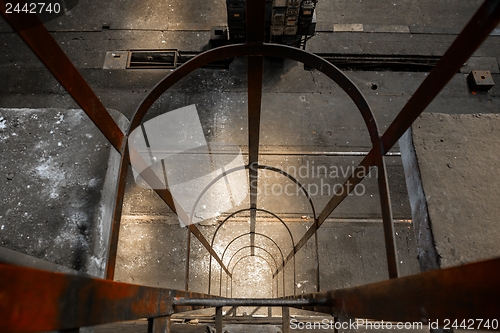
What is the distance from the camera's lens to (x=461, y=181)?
3.32 m

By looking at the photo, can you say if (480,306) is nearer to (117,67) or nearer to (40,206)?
(40,206)

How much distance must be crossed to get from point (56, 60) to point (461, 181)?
363 cm

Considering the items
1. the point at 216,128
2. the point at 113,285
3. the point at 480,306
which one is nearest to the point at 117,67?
the point at 216,128

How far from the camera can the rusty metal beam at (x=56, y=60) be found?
1.32 m

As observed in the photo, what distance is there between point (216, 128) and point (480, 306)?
27.1 feet

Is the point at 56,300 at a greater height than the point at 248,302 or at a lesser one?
lesser


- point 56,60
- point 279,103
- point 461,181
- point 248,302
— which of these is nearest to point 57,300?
point 56,60

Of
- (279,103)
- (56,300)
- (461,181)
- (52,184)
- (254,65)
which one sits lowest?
(56,300)

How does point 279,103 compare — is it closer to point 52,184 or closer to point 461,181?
point 461,181

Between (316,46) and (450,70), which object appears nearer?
(450,70)

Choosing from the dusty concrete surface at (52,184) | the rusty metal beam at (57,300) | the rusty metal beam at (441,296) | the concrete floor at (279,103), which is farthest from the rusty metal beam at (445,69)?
the concrete floor at (279,103)

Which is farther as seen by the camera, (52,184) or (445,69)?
(52,184)

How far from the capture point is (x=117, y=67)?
9438 millimetres

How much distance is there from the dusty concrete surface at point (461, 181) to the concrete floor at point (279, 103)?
4568 mm
